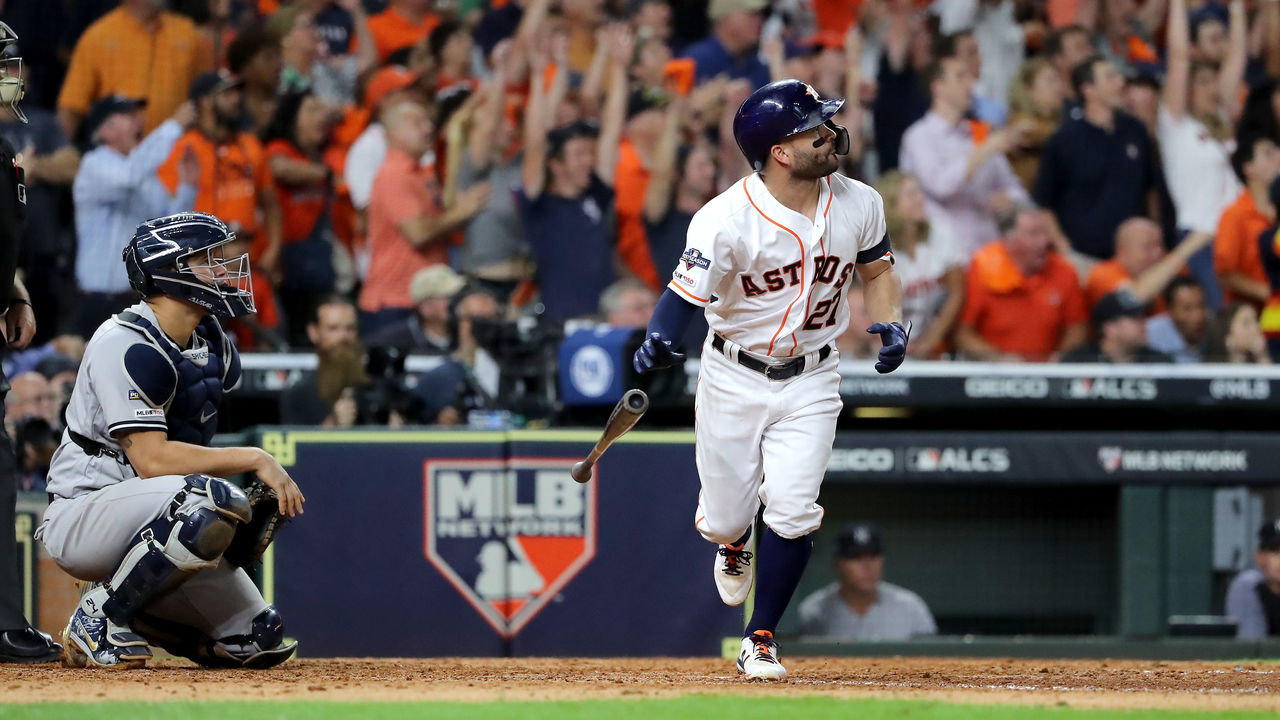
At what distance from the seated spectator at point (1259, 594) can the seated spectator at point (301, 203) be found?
4464mm

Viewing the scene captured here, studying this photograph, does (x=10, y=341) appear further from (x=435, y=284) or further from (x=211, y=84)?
(x=211, y=84)

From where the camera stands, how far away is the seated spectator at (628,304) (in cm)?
798

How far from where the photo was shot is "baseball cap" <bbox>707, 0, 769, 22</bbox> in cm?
937

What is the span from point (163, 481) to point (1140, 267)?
5.59m

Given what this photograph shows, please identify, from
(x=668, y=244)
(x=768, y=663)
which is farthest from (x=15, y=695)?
(x=668, y=244)

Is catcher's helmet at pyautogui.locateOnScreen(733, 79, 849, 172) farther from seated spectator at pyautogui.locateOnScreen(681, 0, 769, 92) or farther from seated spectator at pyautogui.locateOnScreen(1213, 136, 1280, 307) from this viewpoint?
seated spectator at pyautogui.locateOnScreen(1213, 136, 1280, 307)

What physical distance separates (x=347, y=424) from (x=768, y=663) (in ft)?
9.91

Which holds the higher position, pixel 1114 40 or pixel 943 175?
pixel 1114 40

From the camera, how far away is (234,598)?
509cm

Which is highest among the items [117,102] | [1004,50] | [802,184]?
[1004,50]

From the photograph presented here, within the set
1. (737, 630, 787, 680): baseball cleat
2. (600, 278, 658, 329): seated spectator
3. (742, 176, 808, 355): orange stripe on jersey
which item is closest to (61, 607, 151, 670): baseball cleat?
(737, 630, 787, 680): baseball cleat

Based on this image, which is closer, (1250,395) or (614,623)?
(614,623)

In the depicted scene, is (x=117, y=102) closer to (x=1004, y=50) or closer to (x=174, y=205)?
(x=174, y=205)

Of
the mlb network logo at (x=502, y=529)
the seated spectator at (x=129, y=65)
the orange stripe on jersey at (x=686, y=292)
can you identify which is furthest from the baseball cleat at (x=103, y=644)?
the seated spectator at (x=129, y=65)
